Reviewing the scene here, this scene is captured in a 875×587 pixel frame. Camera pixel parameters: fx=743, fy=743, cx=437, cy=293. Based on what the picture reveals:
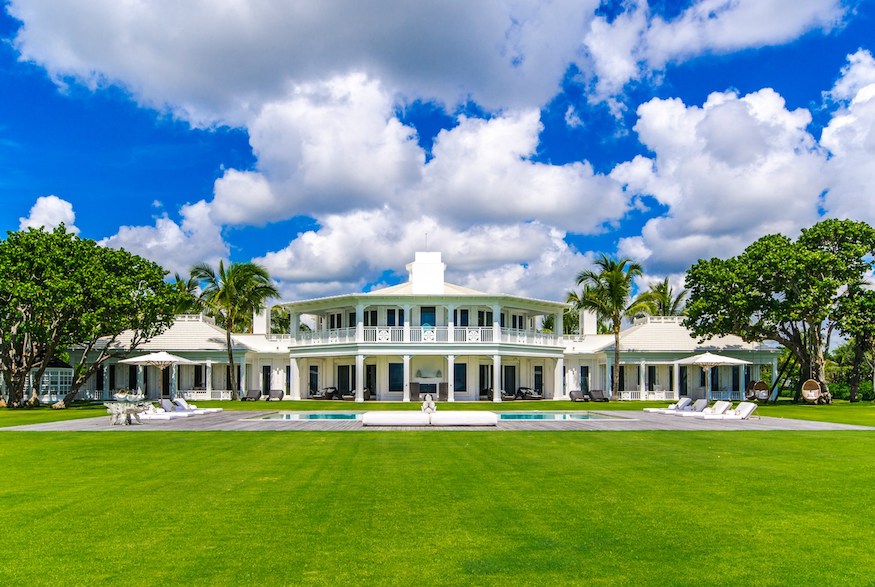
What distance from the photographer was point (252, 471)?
12703 mm

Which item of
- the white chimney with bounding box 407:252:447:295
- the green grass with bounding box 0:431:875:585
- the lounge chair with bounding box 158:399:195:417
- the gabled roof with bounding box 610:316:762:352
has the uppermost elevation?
the white chimney with bounding box 407:252:447:295

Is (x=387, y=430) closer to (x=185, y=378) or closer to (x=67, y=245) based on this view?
(x=67, y=245)

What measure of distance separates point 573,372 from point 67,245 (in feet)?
97.1

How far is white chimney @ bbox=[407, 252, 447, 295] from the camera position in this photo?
43250mm

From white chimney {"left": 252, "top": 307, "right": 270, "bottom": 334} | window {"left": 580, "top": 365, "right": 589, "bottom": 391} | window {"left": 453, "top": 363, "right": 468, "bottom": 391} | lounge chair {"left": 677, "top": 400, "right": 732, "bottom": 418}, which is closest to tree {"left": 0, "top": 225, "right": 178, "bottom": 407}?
white chimney {"left": 252, "top": 307, "right": 270, "bottom": 334}

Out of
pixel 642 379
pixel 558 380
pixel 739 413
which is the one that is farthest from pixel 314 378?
pixel 739 413

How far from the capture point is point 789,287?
39625mm

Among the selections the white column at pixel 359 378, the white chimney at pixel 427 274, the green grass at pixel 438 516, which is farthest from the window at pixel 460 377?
the green grass at pixel 438 516

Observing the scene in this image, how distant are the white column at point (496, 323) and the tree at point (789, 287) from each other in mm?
10920

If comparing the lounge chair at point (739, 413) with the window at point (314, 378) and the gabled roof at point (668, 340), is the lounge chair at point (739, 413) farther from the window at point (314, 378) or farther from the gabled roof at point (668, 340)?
the window at point (314, 378)

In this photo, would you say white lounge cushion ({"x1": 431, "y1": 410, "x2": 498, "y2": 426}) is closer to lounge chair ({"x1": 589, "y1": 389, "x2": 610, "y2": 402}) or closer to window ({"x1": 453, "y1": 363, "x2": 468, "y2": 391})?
lounge chair ({"x1": 589, "y1": 389, "x2": 610, "y2": 402})

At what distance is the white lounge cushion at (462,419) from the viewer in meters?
21.4

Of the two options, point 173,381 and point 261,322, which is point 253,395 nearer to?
point 173,381

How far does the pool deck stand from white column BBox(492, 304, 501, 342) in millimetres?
15240
